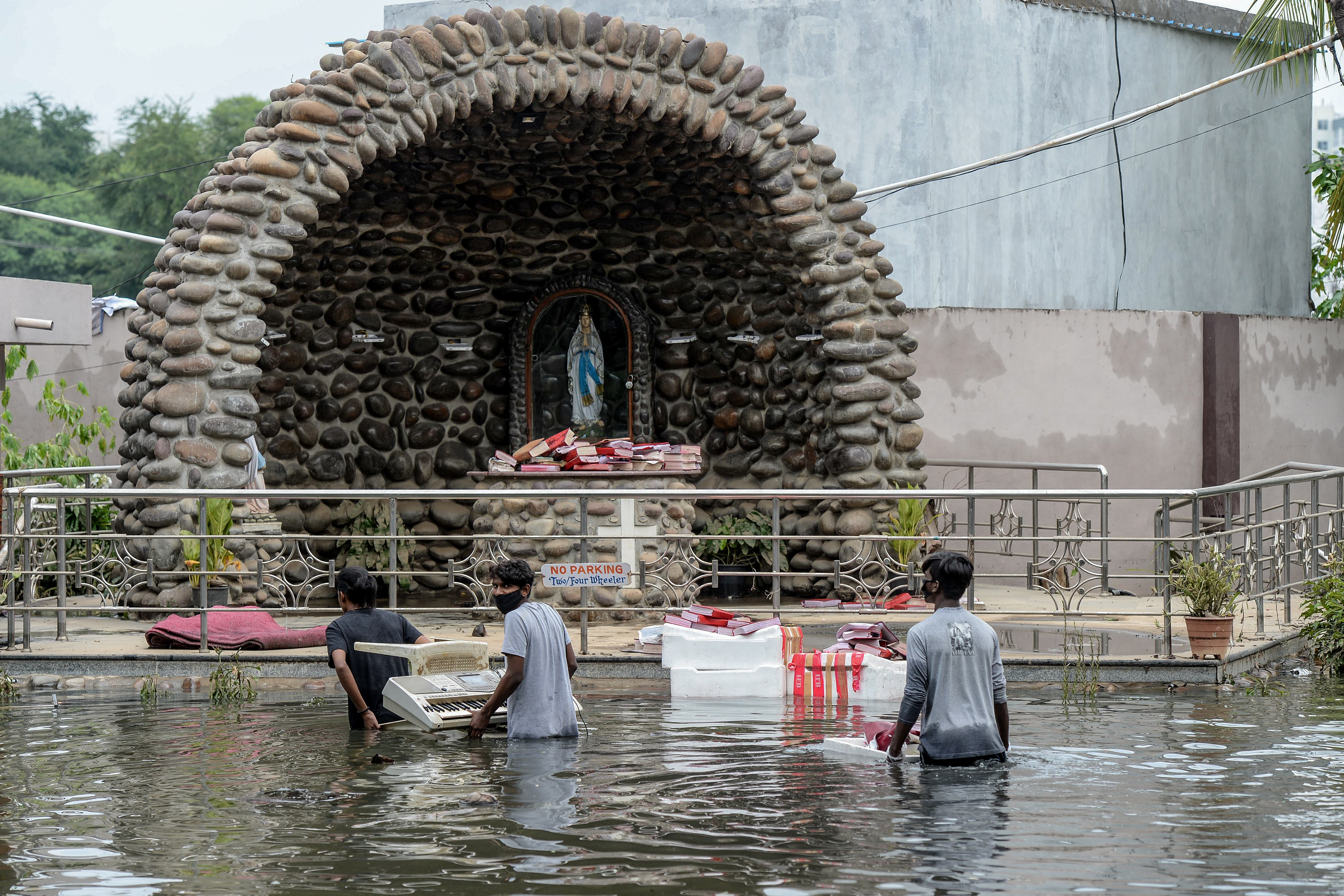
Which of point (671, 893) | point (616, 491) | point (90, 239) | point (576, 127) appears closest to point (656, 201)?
point (576, 127)

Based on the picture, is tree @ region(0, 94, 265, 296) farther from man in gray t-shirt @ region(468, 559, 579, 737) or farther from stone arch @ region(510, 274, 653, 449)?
man in gray t-shirt @ region(468, 559, 579, 737)

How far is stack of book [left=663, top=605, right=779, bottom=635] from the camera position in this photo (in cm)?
1027

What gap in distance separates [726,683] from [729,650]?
22 centimetres

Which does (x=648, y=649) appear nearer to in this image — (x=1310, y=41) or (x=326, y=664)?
(x=326, y=664)

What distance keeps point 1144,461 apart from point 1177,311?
1.96 meters

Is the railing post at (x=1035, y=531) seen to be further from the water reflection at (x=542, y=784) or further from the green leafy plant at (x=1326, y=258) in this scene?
the green leafy plant at (x=1326, y=258)

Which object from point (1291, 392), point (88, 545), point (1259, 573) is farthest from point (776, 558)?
point (1291, 392)

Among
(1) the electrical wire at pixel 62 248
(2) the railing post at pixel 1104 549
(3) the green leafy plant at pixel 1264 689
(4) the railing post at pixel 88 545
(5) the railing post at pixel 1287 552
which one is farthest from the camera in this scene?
(1) the electrical wire at pixel 62 248

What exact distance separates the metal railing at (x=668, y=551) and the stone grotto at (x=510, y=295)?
0.16 meters

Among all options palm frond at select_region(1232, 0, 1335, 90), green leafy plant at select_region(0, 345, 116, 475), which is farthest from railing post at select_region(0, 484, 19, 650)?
palm frond at select_region(1232, 0, 1335, 90)

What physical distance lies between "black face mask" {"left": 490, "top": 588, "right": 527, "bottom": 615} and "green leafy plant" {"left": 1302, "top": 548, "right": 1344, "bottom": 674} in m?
6.20

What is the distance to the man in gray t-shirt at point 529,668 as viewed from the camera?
7.68 metres

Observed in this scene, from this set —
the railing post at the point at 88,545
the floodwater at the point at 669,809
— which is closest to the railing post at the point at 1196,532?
the floodwater at the point at 669,809

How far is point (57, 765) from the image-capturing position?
7.76m
